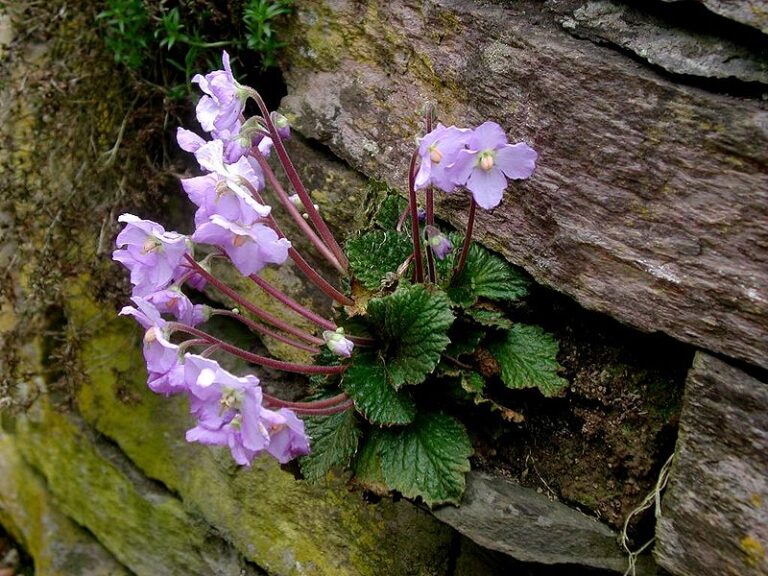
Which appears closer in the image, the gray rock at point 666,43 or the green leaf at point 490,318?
the gray rock at point 666,43

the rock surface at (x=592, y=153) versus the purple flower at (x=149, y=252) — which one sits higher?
the rock surface at (x=592, y=153)

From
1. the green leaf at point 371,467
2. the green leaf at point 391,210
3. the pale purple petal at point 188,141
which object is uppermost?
the pale purple petal at point 188,141

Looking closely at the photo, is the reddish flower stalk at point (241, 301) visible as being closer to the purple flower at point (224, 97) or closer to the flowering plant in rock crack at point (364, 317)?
the flowering plant in rock crack at point (364, 317)

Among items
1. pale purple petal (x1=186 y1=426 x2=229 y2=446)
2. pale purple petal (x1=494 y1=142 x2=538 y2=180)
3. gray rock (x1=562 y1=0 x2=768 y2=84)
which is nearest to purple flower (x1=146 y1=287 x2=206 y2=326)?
Answer: pale purple petal (x1=186 y1=426 x2=229 y2=446)

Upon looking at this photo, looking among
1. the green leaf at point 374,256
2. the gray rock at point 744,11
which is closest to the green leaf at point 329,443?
the green leaf at point 374,256

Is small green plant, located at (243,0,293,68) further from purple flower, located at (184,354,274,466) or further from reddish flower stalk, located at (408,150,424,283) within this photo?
purple flower, located at (184,354,274,466)

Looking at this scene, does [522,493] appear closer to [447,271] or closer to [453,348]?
[453,348]
